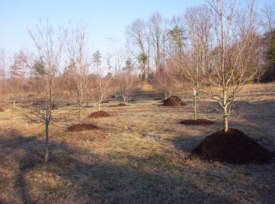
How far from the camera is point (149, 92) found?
3488cm

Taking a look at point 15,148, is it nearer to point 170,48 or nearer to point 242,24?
point 170,48

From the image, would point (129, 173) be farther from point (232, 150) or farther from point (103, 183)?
point (232, 150)

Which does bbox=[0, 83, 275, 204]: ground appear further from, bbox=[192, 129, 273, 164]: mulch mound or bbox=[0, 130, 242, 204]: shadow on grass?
bbox=[192, 129, 273, 164]: mulch mound

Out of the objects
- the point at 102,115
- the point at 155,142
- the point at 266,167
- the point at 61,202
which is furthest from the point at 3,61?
the point at 266,167

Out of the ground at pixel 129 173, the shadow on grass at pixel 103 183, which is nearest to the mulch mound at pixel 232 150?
the ground at pixel 129 173

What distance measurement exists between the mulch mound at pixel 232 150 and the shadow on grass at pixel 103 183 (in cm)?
109

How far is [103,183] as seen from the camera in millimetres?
3957

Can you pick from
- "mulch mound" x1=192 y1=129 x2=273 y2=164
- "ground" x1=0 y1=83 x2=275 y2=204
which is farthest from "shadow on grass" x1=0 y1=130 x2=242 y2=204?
"mulch mound" x1=192 y1=129 x2=273 y2=164

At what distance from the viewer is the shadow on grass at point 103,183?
3.35m

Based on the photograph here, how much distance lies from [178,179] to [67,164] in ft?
8.87

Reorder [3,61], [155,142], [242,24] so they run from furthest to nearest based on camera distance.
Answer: [3,61], [155,142], [242,24]

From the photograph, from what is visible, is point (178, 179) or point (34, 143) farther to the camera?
point (34, 143)

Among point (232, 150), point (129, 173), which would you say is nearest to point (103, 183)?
point (129, 173)

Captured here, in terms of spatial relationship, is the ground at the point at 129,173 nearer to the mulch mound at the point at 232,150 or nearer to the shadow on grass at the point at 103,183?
the shadow on grass at the point at 103,183
